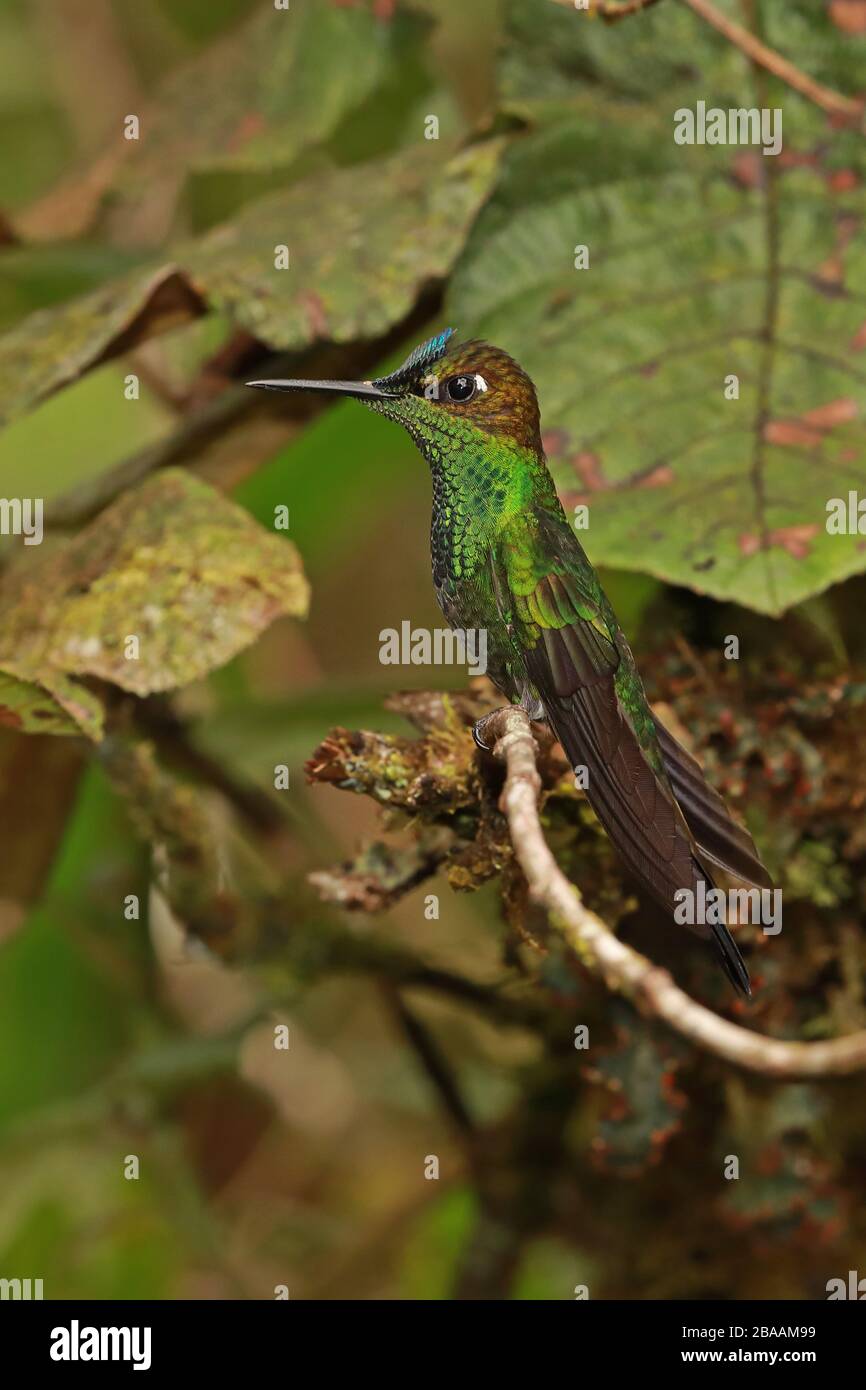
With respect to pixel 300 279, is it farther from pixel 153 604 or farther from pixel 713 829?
pixel 713 829

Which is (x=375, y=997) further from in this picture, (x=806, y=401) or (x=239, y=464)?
(x=806, y=401)

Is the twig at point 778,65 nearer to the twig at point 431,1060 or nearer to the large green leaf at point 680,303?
the large green leaf at point 680,303

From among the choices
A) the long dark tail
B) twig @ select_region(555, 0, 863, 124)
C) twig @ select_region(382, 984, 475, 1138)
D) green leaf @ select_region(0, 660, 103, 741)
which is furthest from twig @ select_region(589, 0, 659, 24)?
twig @ select_region(382, 984, 475, 1138)

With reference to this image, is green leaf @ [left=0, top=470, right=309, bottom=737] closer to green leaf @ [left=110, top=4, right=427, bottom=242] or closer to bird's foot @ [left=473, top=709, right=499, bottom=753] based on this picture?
bird's foot @ [left=473, top=709, right=499, bottom=753]

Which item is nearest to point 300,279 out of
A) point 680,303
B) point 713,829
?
point 680,303

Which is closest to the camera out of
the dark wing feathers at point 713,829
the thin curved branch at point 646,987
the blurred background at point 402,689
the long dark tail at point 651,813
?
the thin curved branch at point 646,987

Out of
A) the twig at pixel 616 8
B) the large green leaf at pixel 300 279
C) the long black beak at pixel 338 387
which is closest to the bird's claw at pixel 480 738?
the long black beak at pixel 338 387
